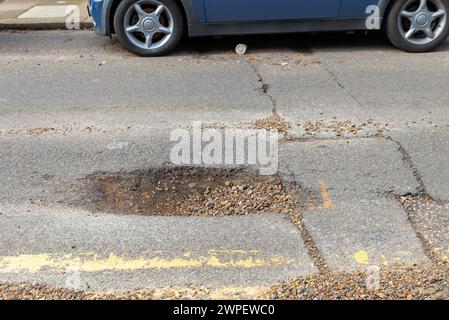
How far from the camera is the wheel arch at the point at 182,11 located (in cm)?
705

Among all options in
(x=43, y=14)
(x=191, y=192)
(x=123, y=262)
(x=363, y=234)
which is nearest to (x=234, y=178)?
(x=191, y=192)

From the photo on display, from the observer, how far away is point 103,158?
4648 mm

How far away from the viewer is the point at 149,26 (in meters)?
7.16

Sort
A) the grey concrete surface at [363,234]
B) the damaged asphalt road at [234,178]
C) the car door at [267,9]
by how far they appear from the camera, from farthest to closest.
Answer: the car door at [267,9] → the grey concrete surface at [363,234] → the damaged asphalt road at [234,178]

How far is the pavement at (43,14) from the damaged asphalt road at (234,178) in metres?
1.32

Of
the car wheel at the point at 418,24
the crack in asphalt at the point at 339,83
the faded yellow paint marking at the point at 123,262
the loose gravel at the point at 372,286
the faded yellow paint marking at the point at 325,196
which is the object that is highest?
the car wheel at the point at 418,24

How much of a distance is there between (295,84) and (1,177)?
3.29 m

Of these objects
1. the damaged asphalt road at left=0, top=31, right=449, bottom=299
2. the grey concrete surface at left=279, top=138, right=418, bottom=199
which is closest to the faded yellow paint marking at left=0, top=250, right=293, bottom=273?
the damaged asphalt road at left=0, top=31, right=449, bottom=299

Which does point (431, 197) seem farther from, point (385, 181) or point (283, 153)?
point (283, 153)

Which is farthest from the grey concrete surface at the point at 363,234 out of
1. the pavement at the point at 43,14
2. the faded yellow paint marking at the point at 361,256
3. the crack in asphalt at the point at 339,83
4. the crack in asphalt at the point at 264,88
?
the pavement at the point at 43,14

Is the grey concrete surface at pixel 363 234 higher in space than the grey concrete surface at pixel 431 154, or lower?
lower

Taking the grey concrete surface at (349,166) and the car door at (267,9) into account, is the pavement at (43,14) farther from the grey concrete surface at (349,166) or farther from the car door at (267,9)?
the grey concrete surface at (349,166)

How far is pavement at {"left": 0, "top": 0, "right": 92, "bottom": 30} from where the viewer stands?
8.80m

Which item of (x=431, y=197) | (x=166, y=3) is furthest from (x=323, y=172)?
(x=166, y=3)
